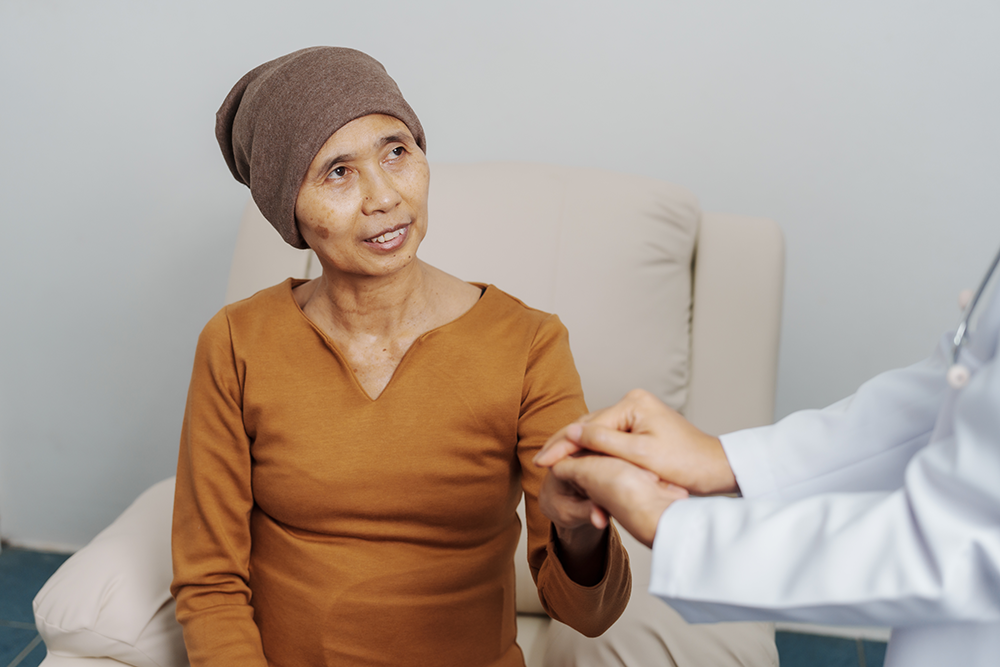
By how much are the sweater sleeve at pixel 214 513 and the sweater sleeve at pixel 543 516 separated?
398mm

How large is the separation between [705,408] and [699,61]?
78cm

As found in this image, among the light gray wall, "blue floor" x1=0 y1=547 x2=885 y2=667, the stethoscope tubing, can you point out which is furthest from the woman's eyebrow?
"blue floor" x1=0 y1=547 x2=885 y2=667

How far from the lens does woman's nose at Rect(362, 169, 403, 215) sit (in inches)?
42.1

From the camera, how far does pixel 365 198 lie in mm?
1077

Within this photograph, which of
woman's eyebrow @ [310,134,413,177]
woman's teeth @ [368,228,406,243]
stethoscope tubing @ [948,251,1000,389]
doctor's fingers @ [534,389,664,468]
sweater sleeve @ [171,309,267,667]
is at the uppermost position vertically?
woman's eyebrow @ [310,134,413,177]

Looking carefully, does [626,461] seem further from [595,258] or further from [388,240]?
[595,258]

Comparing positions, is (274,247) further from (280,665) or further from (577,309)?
(280,665)

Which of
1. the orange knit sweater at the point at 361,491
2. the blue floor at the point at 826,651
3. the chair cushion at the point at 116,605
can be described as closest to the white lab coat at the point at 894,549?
the orange knit sweater at the point at 361,491

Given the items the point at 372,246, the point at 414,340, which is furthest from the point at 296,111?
the point at 414,340

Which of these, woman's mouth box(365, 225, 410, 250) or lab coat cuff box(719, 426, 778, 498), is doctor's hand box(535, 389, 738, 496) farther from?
woman's mouth box(365, 225, 410, 250)

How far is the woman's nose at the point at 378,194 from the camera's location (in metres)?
1.07

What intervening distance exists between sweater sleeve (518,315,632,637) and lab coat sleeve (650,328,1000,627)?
1.06 feet

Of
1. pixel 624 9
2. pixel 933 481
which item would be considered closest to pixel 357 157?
pixel 933 481

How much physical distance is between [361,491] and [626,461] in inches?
16.5
